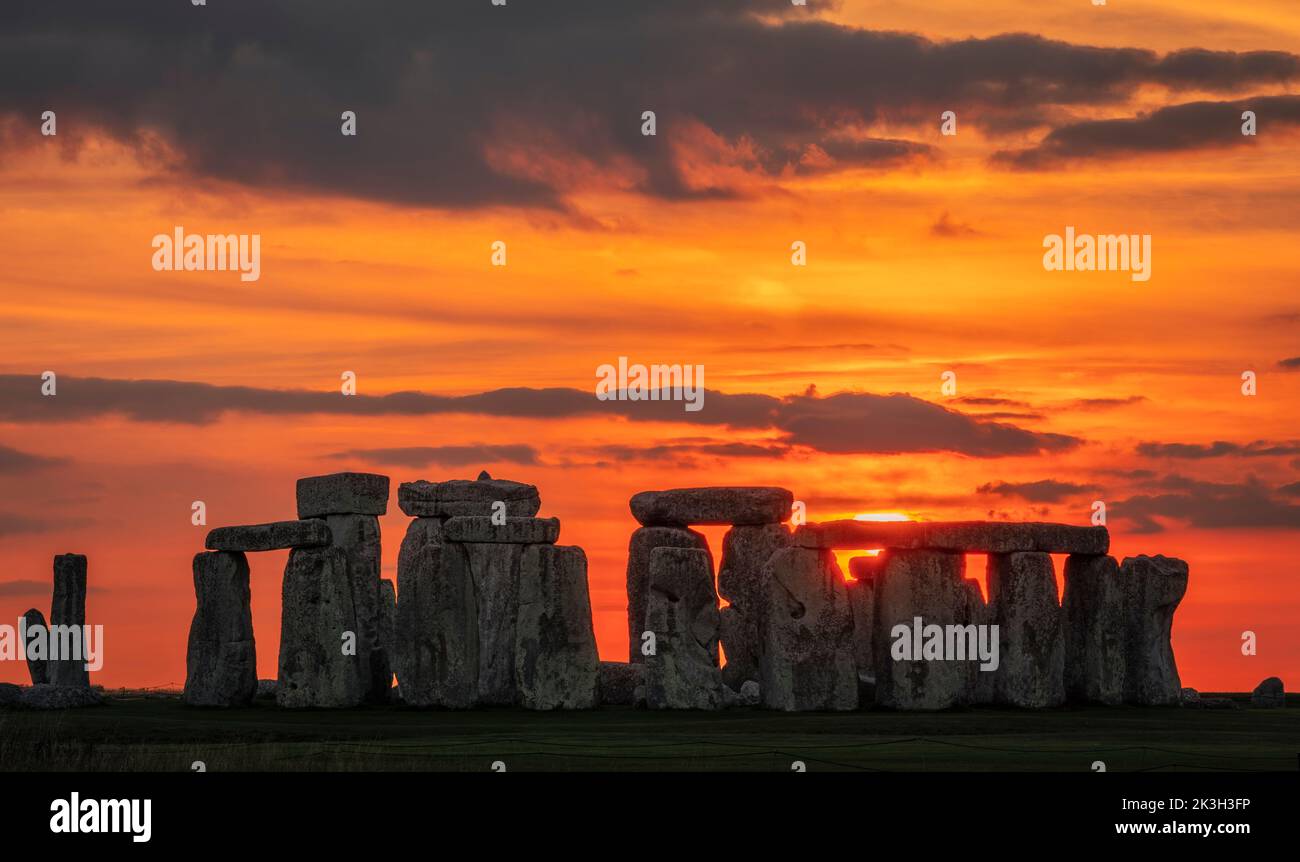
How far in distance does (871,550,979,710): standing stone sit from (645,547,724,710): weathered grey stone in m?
2.56

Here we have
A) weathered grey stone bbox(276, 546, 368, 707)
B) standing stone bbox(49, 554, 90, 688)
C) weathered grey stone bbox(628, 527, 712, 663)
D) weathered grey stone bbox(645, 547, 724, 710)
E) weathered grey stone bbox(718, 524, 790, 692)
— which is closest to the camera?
weathered grey stone bbox(645, 547, 724, 710)

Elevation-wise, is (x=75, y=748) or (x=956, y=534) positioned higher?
(x=956, y=534)

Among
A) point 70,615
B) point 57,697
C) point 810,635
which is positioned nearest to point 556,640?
point 810,635

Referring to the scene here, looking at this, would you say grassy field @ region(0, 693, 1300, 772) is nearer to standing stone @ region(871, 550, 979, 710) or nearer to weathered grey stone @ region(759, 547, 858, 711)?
standing stone @ region(871, 550, 979, 710)

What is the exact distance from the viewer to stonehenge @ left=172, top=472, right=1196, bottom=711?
99.6 feet

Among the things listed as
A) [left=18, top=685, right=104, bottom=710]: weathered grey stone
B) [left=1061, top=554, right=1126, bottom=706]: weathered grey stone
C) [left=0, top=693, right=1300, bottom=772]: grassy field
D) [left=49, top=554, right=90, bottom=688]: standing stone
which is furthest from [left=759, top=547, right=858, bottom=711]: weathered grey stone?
[left=49, top=554, right=90, bottom=688]: standing stone

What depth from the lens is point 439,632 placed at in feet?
105

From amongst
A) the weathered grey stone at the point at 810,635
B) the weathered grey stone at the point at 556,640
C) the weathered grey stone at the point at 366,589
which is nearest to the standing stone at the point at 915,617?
the weathered grey stone at the point at 810,635

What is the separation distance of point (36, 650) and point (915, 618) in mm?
16526

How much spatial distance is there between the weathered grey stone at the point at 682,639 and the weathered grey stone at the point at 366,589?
5.39 m

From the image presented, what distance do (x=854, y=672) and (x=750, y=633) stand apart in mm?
6012
